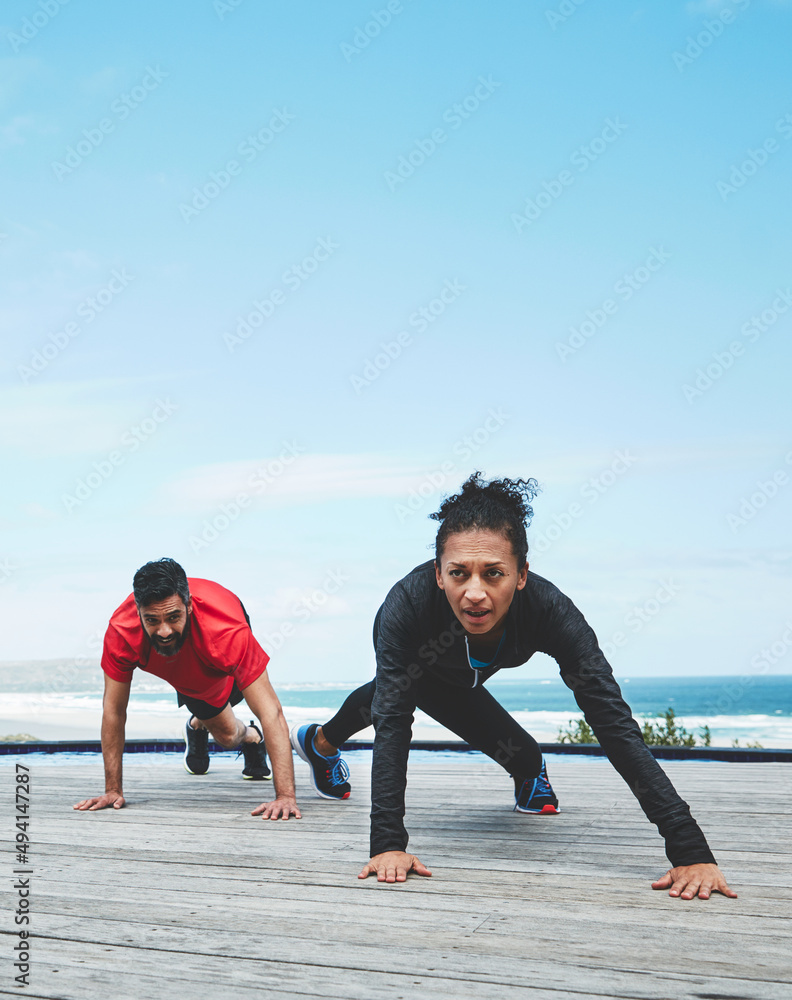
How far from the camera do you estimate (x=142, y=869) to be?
8.51 feet

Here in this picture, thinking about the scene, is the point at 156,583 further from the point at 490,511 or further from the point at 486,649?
the point at 490,511

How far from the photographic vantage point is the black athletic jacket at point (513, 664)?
2357 mm

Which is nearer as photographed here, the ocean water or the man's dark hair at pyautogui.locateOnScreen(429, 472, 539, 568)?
the man's dark hair at pyautogui.locateOnScreen(429, 472, 539, 568)

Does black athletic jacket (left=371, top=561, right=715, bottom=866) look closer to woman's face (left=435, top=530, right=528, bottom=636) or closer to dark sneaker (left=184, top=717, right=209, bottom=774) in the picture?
woman's face (left=435, top=530, right=528, bottom=636)

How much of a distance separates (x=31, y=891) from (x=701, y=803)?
2.67 metres

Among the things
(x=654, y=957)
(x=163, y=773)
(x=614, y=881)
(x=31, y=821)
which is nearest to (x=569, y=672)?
(x=614, y=881)

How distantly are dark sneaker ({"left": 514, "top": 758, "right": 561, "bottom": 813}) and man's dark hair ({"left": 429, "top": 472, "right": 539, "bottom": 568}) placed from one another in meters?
1.35

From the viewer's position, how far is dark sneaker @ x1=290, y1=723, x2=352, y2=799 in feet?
12.8

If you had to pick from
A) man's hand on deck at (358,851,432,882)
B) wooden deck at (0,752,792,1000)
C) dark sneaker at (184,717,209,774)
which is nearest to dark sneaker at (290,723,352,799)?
wooden deck at (0,752,792,1000)

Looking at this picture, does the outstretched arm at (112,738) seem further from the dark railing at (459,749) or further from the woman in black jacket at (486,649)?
the dark railing at (459,749)

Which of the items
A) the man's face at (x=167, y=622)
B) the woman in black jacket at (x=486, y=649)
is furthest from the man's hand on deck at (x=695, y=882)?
the man's face at (x=167, y=622)

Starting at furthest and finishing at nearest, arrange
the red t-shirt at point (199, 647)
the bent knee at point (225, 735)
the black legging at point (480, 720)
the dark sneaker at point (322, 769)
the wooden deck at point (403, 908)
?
the bent knee at point (225, 735) → the dark sneaker at point (322, 769) → the red t-shirt at point (199, 647) → the black legging at point (480, 720) → the wooden deck at point (403, 908)

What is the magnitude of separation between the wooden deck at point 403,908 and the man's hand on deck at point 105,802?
0.24 ft

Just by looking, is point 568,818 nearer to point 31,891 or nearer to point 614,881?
point 614,881
